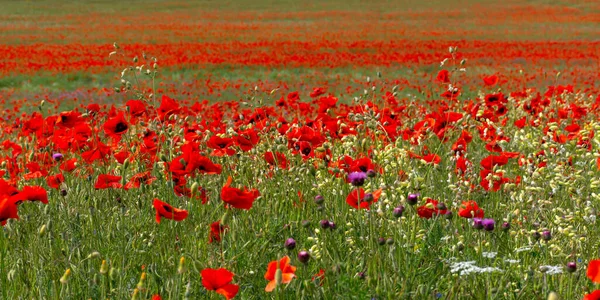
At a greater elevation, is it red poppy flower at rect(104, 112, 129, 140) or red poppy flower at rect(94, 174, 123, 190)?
red poppy flower at rect(104, 112, 129, 140)

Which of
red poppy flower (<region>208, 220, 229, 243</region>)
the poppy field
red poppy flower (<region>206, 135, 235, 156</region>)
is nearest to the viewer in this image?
the poppy field

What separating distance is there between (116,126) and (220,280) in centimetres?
174

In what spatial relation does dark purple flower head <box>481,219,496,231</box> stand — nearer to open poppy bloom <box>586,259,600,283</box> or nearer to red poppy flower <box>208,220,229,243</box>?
open poppy bloom <box>586,259,600,283</box>

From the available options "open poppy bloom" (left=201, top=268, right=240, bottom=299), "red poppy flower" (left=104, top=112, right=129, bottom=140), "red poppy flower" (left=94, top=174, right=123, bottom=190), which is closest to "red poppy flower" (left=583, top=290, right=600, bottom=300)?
"open poppy bloom" (left=201, top=268, right=240, bottom=299)

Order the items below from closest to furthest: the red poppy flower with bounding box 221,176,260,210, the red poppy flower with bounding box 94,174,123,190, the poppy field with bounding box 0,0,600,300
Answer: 1. the red poppy flower with bounding box 221,176,260,210
2. the poppy field with bounding box 0,0,600,300
3. the red poppy flower with bounding box 94,174,123,190

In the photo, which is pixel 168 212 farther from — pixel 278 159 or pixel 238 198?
pixel 278 159

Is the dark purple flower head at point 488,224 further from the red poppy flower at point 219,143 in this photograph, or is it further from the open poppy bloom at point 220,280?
the red poppy flower at point 219,143

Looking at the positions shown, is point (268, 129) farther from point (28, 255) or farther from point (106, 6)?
point (106, 6)

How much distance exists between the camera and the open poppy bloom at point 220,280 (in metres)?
1.83

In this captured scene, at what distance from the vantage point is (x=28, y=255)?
110 inches

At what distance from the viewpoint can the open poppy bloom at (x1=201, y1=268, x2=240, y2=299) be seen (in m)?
1.83

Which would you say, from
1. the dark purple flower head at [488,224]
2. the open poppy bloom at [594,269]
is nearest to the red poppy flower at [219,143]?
the dark purple flower head at [488,224]

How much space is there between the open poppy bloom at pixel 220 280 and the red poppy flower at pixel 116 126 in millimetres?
1672

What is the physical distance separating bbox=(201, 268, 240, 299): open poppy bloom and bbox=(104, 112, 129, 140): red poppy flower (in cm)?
167
